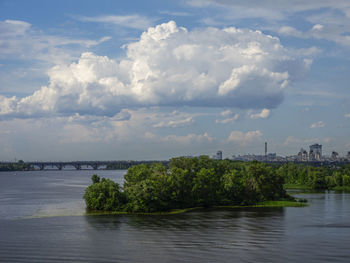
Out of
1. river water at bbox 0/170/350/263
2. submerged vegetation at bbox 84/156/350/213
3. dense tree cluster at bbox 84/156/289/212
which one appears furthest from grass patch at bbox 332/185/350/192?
river water at bbox 0/170/350/263

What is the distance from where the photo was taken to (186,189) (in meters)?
101

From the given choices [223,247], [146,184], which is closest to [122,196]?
[146,184]

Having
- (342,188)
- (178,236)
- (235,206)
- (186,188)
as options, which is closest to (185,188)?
(186,188)

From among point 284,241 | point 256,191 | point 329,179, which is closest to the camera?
point 284,241

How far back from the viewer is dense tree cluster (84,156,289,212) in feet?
299

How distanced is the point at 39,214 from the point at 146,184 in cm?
2305

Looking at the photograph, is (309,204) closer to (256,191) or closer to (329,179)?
(256,191)

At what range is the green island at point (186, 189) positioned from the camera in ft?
299

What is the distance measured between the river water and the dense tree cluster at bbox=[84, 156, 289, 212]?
5.52m

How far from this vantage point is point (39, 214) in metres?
88.6

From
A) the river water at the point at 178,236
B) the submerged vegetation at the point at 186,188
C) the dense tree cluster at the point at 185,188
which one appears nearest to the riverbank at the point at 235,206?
the submerged vegetation at the point at 186,188

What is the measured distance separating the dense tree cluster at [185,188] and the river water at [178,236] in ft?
18.1

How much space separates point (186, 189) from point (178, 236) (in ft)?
→ 120

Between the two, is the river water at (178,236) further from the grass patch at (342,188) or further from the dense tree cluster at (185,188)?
the grass patch at (342,188)
